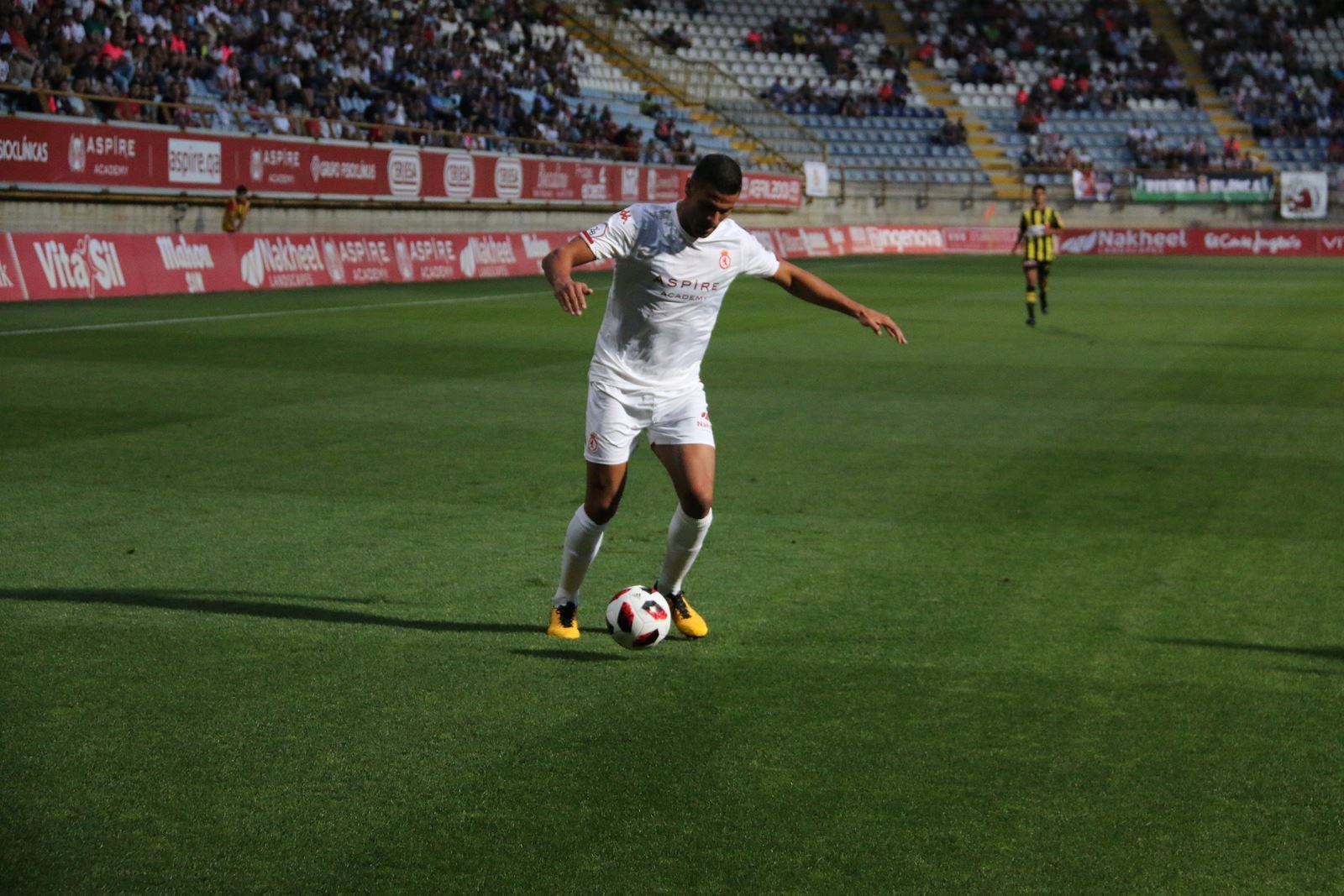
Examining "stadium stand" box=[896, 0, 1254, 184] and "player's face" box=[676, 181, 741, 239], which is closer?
"player's face" box=[676, 181, 741, 239]

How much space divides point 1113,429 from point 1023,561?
5.55 meters

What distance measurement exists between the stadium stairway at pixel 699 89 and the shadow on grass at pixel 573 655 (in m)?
50.1

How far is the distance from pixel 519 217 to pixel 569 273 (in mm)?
37903

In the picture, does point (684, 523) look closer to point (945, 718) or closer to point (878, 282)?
point (945, 718)

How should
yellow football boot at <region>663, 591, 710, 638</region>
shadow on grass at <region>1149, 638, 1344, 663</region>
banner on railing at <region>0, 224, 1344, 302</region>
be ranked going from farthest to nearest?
banner on railing at <region>0, 224, 1344, 302</region>
yellow football boot at <region>663, 591, 710, 638</region>
shadow on grass at <region>1149, 638, 1344, 663</region>

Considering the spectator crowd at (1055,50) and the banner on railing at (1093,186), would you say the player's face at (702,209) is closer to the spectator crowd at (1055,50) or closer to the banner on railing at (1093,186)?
the banner on railing at (1093,186)

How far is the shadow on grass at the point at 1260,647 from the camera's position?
6.76m

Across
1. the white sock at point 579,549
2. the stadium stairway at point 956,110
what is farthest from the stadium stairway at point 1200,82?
the white sock at point 579,549

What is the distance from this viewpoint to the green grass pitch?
4.55m

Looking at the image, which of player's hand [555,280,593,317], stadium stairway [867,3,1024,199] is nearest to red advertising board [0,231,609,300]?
player's hand [555,280,593,317]

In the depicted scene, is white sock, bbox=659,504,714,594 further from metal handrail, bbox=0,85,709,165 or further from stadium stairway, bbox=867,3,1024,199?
stadium stairway, bbox=867,3,1024,199

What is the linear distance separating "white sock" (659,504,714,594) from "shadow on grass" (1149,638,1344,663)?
2.02 m

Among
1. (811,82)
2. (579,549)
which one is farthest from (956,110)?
(579,549)

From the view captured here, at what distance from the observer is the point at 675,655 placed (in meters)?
6.75
